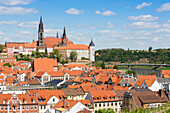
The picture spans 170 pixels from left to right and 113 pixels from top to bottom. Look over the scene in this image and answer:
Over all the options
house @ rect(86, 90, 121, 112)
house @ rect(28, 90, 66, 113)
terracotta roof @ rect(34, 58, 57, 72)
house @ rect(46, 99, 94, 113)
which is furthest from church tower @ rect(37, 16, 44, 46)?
house @ rect(46, 99, 94, 113)

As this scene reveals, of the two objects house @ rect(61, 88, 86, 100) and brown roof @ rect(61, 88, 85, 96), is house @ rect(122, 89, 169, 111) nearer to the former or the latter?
house @ rect(61, 88, 86, 100)

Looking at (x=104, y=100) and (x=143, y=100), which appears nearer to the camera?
(x=143, y=100)

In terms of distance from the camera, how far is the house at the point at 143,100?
4566 centimetres

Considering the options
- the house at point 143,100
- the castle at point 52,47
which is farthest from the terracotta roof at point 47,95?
the castle at point 52,47

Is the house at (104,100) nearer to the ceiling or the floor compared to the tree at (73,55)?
nearer to the floor

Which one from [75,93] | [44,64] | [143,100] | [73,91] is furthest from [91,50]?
[143,100]

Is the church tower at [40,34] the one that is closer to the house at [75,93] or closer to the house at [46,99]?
the house at [75,93]

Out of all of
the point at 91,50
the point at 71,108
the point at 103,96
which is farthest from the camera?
the point at 91,50

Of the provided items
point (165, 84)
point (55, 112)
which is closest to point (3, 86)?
point (55, 112)

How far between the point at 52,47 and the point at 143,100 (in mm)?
124473

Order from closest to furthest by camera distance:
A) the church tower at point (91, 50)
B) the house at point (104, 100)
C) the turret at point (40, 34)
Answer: the house at point (104, 100)
the turret at point (40, 34)
the church tower at point (91, 50)

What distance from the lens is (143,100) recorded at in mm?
46906

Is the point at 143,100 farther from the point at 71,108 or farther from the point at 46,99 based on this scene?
the point at 46,99

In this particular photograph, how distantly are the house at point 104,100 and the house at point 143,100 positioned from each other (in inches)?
155
